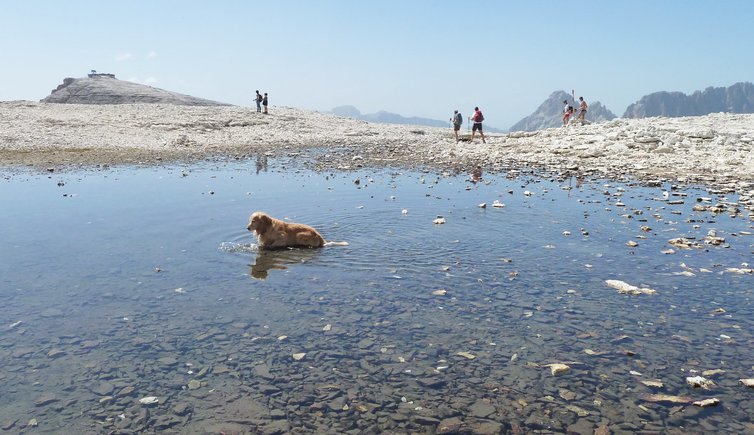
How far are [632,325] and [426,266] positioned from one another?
4.36 metres

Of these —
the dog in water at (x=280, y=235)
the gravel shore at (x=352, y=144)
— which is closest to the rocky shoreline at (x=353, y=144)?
the gravel shore at (x=352, y=144)

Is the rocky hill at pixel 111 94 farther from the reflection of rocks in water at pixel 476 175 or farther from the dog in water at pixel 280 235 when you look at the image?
the dog in water at pixel 280 235

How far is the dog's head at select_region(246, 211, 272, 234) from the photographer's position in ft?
44.1

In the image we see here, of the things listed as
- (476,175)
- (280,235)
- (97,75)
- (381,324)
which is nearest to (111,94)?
(97,75)

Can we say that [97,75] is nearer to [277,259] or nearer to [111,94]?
[111,94]

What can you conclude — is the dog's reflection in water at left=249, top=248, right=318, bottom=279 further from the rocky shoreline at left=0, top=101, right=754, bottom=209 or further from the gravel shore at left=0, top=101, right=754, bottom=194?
the gravel shore at left=0, top=101, right=754, bottom=194

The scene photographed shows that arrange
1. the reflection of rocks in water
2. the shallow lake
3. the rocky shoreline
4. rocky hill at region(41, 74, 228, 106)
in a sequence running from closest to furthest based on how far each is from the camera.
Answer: the shallow lake
the reflection of rocks in water
the rocky shoreline
rocky hill at region(41, 74, 228, 106)

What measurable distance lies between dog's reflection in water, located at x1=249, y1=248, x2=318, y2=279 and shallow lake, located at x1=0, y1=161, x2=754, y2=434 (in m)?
0.07

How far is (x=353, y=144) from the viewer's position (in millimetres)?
44562

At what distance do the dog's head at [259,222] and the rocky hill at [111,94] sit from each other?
6073 cm

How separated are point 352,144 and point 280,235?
104ft

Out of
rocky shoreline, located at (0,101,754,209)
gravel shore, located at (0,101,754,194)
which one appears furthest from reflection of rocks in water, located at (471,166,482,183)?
rocky shoreline, located at (0,101,754,209)

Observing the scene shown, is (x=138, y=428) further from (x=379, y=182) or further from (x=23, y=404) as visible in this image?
(x=379, y=182)

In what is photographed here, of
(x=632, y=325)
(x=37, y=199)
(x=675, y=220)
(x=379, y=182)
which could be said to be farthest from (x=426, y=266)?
(x=37, y=199)
